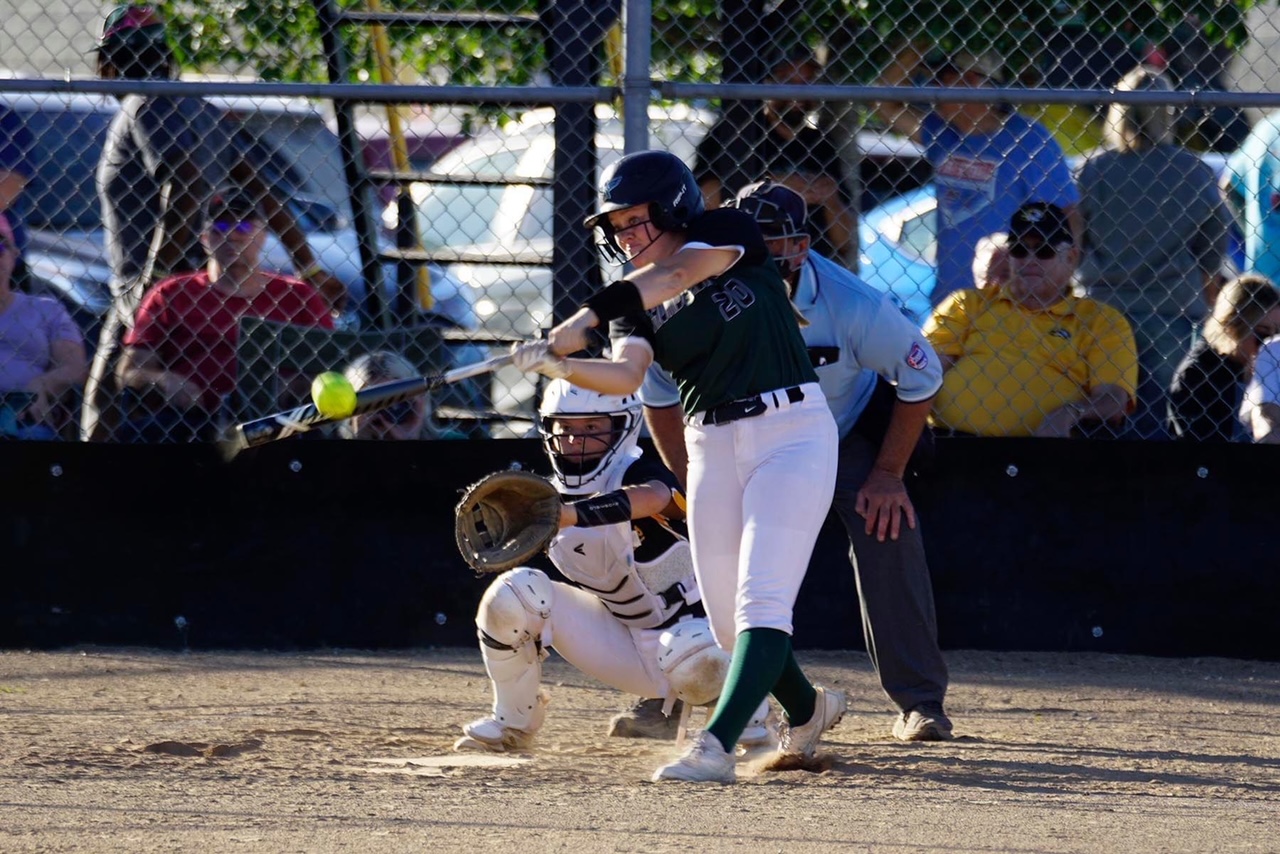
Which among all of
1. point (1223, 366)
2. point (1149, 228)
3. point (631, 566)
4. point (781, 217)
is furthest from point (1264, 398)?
point (631, 566)

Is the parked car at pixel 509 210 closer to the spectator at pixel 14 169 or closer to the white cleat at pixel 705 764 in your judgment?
the spectator at pixel 14 169

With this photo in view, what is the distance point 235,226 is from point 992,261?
288 centimetres

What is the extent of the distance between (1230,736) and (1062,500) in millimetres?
1290

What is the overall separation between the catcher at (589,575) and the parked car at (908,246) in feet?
6.57

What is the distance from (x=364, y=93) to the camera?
5.86 metres

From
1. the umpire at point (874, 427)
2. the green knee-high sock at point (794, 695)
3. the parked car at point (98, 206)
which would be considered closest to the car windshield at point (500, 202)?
the parked car at point (98, 206)

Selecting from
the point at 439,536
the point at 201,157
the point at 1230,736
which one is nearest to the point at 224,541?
the point at 439,536

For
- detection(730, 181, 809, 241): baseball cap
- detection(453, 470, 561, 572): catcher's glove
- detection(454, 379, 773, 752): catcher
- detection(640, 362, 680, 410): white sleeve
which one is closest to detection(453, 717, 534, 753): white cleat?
detection(454, 379, 773, 752): catcher

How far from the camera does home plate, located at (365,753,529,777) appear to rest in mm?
4504

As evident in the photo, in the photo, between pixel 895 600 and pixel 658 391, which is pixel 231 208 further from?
pixel 895 600

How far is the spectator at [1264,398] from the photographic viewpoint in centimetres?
643

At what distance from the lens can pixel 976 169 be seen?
675 centimetres

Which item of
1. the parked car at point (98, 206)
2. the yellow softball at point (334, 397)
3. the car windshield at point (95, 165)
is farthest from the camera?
the car windshield at point (95, 165)

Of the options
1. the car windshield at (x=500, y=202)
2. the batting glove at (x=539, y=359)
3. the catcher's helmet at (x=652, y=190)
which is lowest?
the batting glove at (x=539, y=359)
